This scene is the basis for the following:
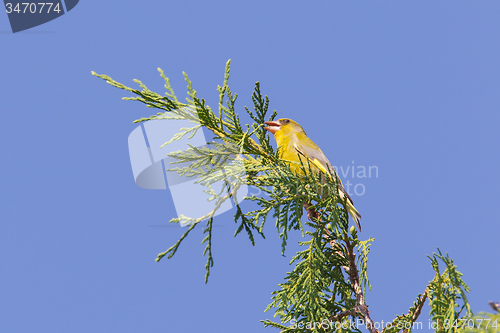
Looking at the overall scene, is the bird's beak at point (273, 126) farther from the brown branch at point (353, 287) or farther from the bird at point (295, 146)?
the brown branch at point (353, 287)

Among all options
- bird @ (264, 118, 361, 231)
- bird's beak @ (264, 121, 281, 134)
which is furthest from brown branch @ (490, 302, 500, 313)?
bird's beak @ (264, 121, 281, 134)

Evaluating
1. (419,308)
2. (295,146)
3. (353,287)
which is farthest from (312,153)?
(419,308)

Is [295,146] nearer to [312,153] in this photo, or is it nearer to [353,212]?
[312,153]

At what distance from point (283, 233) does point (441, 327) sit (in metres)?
1.64

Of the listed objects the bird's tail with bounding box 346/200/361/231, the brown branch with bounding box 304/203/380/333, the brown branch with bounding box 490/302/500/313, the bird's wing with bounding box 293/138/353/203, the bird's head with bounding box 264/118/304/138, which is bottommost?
the brown branch with bounding box 490/302/500/313

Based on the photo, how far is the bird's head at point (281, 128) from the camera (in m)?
5.91

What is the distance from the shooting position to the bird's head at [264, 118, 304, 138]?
5.91 meters

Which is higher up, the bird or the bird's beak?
the bird's beak

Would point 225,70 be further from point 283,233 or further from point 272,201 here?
point 283,233

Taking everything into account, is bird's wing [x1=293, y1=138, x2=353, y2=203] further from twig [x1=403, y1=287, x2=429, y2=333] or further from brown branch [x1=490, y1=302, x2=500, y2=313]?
brown branch [x1=490, y1=302, x2=500, y2=313]

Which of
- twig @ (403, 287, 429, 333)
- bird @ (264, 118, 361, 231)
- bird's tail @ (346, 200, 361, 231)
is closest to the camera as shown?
twig @ (403, 287, 429, 333)

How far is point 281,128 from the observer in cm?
597

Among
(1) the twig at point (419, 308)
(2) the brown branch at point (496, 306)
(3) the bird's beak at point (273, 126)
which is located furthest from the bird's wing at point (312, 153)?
(2) the brown branch at point (496, 306)

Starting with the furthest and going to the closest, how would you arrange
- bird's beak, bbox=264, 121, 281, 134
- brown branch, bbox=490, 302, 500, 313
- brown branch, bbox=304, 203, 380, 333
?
1. bird's beak, bbox=264, 121, 281, 134
2. brown branch, bbox=304, 203, 380, 333
3. brown branch, bbox=490, 302, 500, 313
